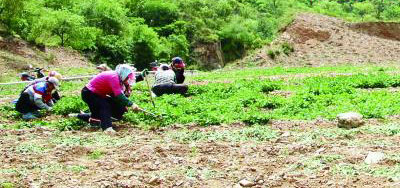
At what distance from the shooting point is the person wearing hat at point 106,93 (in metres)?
11.1

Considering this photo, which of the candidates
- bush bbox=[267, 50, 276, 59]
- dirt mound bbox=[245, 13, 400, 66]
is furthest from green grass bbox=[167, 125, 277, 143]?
bush bbox=[267, 50, 276, 59]

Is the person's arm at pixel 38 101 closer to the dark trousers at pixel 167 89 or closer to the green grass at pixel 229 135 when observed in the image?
the green grass at pixel 229 135

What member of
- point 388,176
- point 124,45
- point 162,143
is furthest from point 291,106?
point 124,45

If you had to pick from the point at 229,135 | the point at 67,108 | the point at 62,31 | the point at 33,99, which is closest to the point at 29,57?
the point at 62,31

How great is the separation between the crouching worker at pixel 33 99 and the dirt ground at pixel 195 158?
1944mm

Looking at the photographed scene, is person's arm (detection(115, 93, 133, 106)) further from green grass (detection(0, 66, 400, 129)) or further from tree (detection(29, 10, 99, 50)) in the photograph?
tree (detection(29, 10, 99, 50))

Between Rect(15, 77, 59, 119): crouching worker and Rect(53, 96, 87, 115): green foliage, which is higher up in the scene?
Rect(15, 77, 59, 119): crouching worker

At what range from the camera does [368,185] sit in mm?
6566

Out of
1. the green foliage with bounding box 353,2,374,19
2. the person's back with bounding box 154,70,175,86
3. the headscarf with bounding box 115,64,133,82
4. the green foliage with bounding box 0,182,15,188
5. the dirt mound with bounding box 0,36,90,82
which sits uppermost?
the headscarf with bounding box 115,64,133,82

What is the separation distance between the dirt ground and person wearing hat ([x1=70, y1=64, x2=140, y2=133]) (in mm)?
613

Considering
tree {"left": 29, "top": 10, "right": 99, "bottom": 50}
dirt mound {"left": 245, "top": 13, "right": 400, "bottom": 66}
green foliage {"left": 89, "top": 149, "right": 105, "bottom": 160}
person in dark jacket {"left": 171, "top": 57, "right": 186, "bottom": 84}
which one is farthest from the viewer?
dirt mound {"left": 245, "top": 13, "right": 400, "bottom": 66}

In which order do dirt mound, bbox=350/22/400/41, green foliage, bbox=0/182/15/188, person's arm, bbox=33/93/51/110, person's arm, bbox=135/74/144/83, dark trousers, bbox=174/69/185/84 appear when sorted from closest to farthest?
1. green foliage, bbox=0/182/15/188
2. person's arm, bbox=33/93/51/110
3. person's arm, bbox=135/74/144/83
4. dark trousers, bbox=174/69/185/84
5. dirt mound, bbox=350/22/400/41

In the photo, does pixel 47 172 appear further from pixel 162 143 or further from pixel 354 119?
pixel 354 119

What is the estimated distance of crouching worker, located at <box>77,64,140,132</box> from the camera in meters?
11.1
